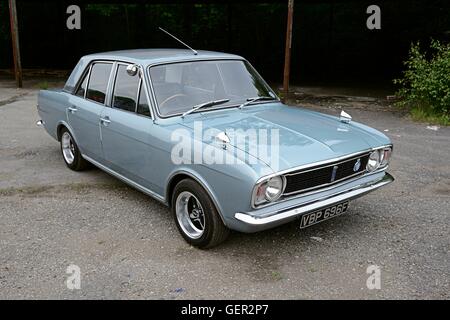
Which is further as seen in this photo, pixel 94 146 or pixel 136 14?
pixel 136 14

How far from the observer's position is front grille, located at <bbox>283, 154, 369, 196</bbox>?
3592mm

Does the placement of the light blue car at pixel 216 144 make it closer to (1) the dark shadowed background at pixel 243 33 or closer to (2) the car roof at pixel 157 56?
(2) the car roof at pixel 157 56

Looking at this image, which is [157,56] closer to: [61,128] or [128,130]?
[128,130]

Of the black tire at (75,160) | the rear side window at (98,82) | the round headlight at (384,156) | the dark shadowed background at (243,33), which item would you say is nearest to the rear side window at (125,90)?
the rear side window at (98,82)

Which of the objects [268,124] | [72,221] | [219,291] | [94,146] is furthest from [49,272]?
[268,124]

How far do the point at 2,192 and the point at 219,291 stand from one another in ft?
11.1

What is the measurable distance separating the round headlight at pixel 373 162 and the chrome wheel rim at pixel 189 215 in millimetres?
1654

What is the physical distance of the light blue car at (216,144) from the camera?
3.52 meters

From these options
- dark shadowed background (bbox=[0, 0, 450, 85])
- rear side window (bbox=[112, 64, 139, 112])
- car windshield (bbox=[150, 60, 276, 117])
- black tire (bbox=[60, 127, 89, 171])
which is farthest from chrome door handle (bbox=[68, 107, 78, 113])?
dark shadowed background (bbox=[0, 0, 450, 85])

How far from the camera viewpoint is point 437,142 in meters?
7.84

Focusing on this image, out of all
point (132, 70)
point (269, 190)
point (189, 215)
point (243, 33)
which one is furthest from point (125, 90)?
point (243, 33)

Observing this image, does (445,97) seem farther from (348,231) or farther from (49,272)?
(49,272)

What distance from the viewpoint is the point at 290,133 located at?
13.2 feet

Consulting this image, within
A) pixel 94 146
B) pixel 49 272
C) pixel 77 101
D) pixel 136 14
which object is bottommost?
pixel 49 272
